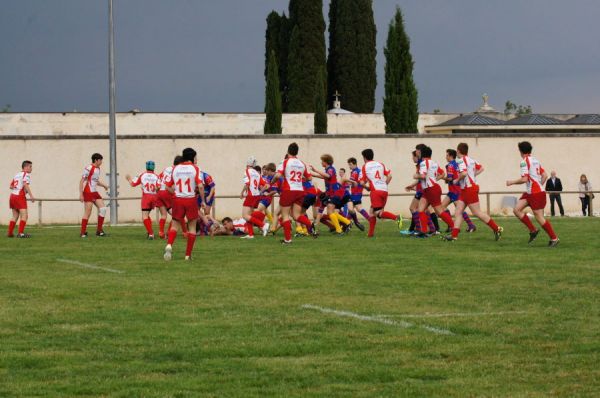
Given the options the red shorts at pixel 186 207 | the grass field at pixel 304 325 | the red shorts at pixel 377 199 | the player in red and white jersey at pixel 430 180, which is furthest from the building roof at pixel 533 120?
the red shorts at pixel 186 207

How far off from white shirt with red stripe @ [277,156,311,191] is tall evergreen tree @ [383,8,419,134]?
38007 millimetres

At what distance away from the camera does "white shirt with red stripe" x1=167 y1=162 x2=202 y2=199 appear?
63.9 ft

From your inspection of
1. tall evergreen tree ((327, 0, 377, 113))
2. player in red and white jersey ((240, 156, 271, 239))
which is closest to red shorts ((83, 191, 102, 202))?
player in red and white jersey ((240, 156, 271, 239))

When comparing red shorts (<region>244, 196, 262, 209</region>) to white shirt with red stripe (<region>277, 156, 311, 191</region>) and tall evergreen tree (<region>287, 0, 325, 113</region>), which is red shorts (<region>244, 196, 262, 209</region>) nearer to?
white shirt with red stripe (<region>277, 156, 311, 191</region>)

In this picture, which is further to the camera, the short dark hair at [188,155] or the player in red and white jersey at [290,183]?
the player in red and white jersey at [290,183]

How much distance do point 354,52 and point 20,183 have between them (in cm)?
6039

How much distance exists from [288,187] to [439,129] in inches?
1872

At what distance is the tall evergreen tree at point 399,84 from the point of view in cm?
6203

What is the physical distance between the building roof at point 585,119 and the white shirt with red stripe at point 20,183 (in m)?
51.7

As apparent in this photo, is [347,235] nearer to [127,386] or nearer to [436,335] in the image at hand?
[436,335]

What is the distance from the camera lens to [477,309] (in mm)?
12367

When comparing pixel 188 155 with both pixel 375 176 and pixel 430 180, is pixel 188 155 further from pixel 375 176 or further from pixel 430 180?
pixel 375 176

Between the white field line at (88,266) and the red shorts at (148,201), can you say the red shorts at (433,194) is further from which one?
the white field line at (88,266)

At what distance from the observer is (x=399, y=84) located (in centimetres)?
6284
